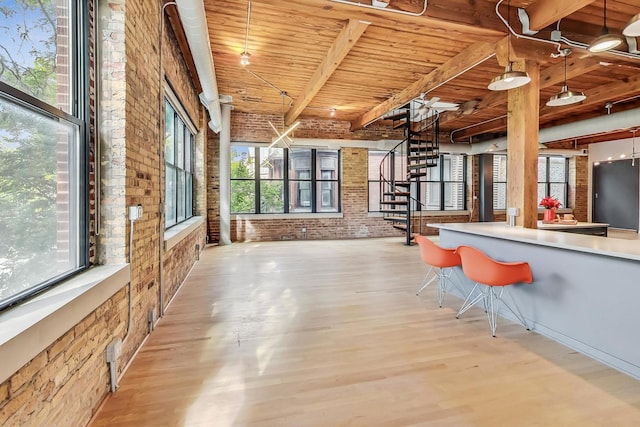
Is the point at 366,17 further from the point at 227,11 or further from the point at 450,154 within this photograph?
the point at 450,154

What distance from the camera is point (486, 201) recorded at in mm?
10586

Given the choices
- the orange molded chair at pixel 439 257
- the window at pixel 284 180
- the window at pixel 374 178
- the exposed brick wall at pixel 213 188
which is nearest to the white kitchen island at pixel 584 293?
the orange molded chair at pixel 439 257

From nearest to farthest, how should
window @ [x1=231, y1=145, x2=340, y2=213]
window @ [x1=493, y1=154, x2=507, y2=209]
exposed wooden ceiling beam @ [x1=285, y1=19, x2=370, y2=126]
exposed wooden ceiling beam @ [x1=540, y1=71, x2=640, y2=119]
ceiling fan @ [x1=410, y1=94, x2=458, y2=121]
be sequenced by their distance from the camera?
1. exposed wooden ceiling beam @ [x1=285, y1=19, x2=370, y2=126]
2. exposed wooden ceiling beam @ [x1=540, y1=71, x2=640, y2=119]
3. ceiling fan @ [x1=410, y1=94, x2=458, y2=121]
4. window @ [x1=231, y1=145, x2=340, y2=213]
5. window @ [x1=493, y1=154, x2=507, y2=209]

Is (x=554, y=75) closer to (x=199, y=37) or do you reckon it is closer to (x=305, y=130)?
(x=199, y=37)

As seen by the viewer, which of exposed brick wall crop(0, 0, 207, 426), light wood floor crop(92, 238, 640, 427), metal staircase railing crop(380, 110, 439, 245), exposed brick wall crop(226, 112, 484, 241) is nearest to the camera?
exposed brick wall crop(0, 0, 207, 426)

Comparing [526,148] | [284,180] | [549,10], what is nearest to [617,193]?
[526,148]

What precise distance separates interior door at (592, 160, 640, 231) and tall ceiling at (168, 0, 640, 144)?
11.2ft

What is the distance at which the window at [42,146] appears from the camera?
142cm

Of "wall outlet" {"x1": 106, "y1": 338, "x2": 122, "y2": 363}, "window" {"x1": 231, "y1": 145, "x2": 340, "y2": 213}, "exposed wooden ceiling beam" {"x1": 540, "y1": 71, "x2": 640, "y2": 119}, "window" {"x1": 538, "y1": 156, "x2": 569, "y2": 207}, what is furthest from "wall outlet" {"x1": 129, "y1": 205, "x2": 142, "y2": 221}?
"window" {"x1": 538, "y1": 156, "x2": 569, "y2": 207}

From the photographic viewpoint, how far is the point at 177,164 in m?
5.23

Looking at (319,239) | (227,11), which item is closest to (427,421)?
(227,11)

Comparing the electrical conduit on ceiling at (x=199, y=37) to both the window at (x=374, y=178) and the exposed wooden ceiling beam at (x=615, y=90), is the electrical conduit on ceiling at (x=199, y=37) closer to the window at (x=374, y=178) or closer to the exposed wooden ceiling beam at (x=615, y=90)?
the window at (x=374, y=178)

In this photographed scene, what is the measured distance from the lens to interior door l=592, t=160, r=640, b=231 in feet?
33.1

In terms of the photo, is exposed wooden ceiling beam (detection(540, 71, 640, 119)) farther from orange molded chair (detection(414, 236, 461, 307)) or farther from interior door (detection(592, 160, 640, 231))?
orange molded chair (detection(414, 236, 461, 307))
